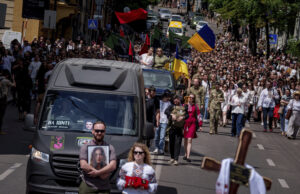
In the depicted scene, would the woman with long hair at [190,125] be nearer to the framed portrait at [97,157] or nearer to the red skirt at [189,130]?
the red skirt at [189,130]

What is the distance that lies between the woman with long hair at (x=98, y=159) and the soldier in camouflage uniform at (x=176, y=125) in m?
7.33

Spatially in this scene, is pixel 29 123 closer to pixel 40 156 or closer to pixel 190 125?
pixel 40 156

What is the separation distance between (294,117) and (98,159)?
1703 cm

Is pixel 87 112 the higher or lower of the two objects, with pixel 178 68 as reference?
lower

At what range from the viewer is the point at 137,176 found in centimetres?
782

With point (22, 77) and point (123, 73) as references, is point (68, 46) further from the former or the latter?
point (123, 73)

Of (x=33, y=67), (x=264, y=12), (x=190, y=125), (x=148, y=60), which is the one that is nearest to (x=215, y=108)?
(x=148, y=60)

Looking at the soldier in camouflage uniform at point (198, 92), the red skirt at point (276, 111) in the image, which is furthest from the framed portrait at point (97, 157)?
the red skirt at point (276, 111)

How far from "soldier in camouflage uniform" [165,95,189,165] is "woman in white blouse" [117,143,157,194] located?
24.2ft

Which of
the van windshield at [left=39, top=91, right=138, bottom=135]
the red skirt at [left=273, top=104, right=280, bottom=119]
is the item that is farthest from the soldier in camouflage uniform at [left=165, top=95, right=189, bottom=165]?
the red skirt at [left=273, top=104, right=280, bottom=119]

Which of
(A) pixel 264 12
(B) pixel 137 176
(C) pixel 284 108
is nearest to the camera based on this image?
(B) pixel 137 176

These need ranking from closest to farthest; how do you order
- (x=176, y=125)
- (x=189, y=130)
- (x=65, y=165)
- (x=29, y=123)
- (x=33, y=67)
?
1. (x=65, y=165)
2. (x=29, y=123)
3. (x=176, y=125)
4. (x=189, y=130)
5. (x=33, y=67)

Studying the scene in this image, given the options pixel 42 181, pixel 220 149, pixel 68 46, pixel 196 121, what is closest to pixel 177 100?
pixel 196 121

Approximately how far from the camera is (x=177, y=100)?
15.5 meters
